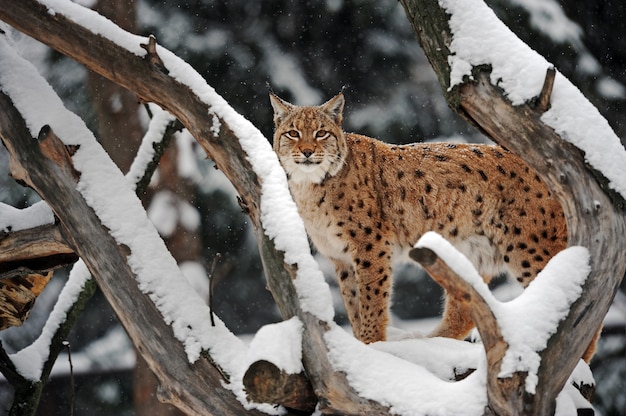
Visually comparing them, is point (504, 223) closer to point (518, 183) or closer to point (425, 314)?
point (518, 183)

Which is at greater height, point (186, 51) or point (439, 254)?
point (186, 51)

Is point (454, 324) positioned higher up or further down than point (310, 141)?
further down

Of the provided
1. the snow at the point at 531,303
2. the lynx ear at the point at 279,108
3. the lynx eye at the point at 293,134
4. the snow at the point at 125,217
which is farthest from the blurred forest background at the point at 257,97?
the snow at the point at 531,303

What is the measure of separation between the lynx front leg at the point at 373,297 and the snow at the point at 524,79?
215 cm

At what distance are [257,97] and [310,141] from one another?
4.58 m

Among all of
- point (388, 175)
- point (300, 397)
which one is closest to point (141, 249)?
point (300, 397)

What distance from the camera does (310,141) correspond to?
5.44 metres

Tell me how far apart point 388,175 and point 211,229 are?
177 inches

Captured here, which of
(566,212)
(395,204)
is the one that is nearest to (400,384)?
(566,212)

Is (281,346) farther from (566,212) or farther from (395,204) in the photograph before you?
(395,204)

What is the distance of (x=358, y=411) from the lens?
328 centimetres

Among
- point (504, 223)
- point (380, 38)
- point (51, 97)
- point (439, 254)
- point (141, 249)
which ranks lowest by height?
point (439, 254)

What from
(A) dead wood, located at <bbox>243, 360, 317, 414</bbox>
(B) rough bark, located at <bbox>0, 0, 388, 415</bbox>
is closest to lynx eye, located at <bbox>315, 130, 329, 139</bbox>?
(B) rough bark, located at <bbox>0, 0, 388, 415</bbox>

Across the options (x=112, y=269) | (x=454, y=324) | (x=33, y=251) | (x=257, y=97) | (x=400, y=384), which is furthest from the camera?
(x=257, y=97)
